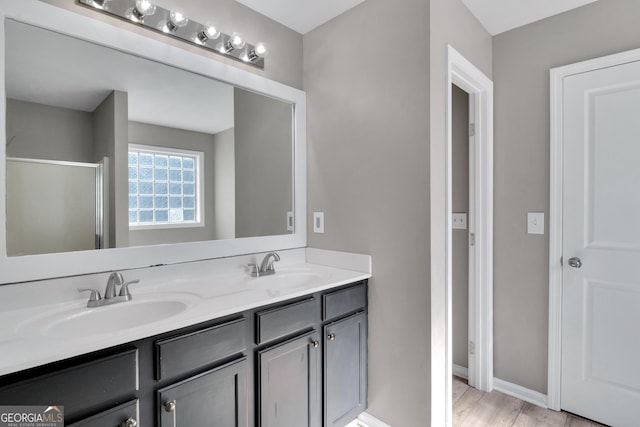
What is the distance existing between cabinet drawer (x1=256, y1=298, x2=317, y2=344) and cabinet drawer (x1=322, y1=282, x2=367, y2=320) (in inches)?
3.2

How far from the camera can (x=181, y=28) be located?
1614 millimetres

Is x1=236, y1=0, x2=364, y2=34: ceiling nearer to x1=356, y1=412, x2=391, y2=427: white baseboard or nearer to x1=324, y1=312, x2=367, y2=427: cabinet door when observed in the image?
x1=324, y1=312, x2=367, y2=427: cabinet door

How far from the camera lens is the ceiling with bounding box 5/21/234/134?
126cm

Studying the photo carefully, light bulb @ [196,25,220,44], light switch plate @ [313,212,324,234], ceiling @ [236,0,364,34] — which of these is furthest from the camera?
light switch plate @ [313,212,324,234]

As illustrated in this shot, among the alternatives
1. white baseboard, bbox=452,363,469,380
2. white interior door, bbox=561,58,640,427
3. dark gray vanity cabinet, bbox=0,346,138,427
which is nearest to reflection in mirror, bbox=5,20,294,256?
dark gray vanity cabinet, bbox=0,346,138,427

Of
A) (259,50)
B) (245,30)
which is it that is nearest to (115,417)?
(259,50)

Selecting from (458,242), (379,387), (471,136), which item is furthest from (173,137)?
(458,242)

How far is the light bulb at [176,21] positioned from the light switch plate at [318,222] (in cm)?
127

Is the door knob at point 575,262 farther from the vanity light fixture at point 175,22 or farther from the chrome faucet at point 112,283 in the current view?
the vanity light fixture at point 175,22

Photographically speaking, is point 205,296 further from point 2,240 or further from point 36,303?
point 2,240

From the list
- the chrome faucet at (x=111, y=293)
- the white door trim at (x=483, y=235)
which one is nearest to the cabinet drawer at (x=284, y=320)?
the chrome faucet at (x=111, y=293)

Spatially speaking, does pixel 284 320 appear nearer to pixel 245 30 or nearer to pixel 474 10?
pixel 245 30

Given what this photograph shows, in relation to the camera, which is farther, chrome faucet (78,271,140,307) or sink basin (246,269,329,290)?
sink basin (246,269,329,290)

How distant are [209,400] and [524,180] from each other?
2165 millimetres
